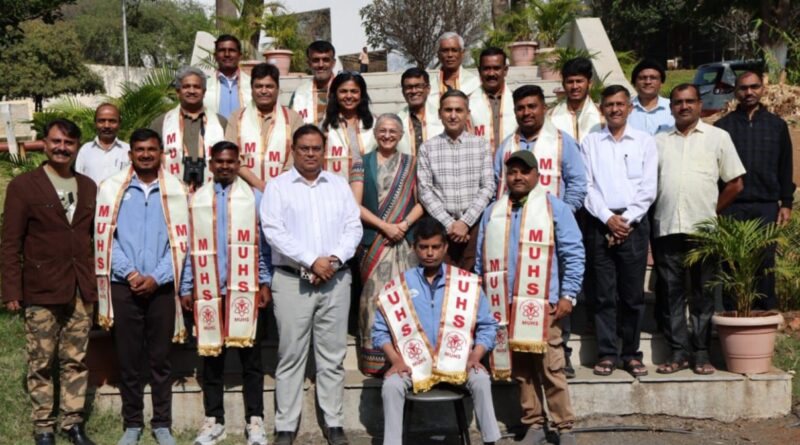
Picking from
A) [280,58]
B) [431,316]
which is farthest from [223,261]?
[280,58]

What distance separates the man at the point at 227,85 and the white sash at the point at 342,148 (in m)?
1.30

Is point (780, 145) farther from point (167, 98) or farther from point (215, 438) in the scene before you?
point (167, 98)

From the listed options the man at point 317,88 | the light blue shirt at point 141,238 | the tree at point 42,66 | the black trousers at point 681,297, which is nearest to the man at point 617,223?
the black trousers at point 681,297

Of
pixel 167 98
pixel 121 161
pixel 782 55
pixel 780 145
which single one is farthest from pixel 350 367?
pixel 782 55

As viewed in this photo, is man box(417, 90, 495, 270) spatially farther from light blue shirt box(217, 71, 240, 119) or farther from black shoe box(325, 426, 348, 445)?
light blue shirt box(217, 71, 240, 119)

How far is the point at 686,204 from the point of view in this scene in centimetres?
629

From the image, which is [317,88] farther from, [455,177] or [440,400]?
[440,400]

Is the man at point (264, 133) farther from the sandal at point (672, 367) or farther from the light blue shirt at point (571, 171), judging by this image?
the sandal at point (672, 367)

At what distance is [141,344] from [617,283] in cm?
321

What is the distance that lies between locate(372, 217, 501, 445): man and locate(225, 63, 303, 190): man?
1623 millimetres

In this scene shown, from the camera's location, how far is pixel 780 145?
6.55m

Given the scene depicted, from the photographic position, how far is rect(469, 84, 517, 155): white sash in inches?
276

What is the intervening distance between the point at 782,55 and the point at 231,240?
63.4 feet

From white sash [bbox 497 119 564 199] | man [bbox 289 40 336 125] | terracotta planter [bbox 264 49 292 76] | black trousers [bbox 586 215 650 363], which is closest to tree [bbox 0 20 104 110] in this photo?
terracotta planter [bbox 264 49 292 76]
